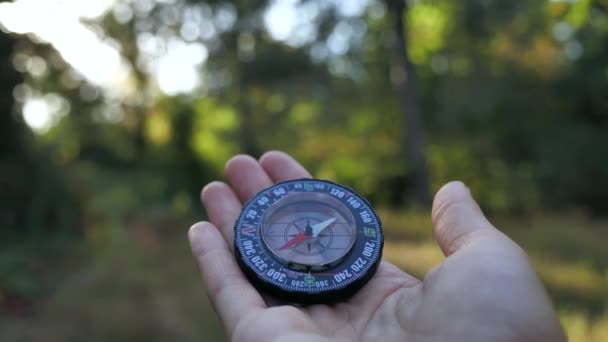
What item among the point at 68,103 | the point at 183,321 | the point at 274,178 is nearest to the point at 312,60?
the point at 68,103

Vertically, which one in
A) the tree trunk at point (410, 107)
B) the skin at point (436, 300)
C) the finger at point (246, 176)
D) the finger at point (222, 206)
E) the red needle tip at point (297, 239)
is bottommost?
the skin at point (436, 300)

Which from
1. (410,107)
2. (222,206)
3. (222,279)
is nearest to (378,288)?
(222,279)

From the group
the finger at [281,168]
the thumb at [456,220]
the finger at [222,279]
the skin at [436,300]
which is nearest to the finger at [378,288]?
the skin at [436,300]

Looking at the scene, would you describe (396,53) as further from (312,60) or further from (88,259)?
(88,259)

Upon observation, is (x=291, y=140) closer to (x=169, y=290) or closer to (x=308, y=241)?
(x=169, y=290)

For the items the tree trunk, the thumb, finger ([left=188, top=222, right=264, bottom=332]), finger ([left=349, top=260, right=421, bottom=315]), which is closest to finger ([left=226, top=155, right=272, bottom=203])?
finger ([left=188, top=222, right=264, bottom=332])

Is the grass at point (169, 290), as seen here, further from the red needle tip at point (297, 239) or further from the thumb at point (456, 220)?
the red needle tip at point (297, 239)

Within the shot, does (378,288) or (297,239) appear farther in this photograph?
(297,239)
